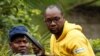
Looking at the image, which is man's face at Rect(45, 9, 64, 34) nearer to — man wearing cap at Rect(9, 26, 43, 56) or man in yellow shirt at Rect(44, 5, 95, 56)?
man in yellow shirt at Rect(44, 5, 95, 56)

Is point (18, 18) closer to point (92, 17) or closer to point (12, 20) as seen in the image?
point (12, 20)

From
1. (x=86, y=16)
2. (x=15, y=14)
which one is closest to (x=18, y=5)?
(x=15, y=14)

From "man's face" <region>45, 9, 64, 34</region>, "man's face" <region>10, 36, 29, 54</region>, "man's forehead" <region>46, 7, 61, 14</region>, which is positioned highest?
"man's forehead" <region>46, 7, 61, 14</region>

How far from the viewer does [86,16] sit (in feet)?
51.1

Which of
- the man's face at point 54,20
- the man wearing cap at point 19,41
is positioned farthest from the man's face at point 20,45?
the man's face at point 54,20

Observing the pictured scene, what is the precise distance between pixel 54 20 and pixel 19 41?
1.33 ft

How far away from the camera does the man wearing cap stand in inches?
171

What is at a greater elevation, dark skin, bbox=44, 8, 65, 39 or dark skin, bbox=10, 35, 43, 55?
dark skin, bbox=44, 8, 65, 39

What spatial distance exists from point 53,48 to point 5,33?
114 cm

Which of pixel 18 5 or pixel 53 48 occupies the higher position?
pixel 18 5

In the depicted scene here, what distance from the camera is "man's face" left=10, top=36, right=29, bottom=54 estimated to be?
171 inches

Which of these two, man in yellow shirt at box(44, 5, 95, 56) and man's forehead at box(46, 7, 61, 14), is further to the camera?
man's forehead at box(46, 7, 61, 14)

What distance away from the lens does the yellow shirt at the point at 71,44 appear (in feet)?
14.5

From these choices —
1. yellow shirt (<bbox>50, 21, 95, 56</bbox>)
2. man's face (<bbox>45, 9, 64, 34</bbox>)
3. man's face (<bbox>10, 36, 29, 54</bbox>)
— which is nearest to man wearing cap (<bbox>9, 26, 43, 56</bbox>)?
man's face (<bbox>10, 36, 29, 54</bbox>)
